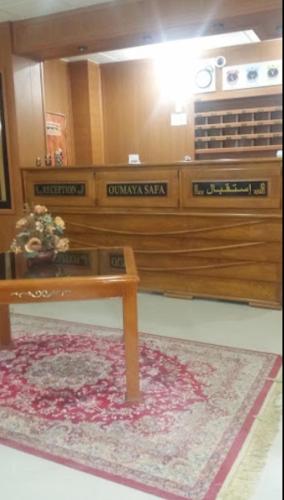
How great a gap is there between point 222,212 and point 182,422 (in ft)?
6.89

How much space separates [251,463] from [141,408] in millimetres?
636

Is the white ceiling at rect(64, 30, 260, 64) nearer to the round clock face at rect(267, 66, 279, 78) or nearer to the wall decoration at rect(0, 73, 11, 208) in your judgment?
the round clock face at rect(267, 66, 279, 78)

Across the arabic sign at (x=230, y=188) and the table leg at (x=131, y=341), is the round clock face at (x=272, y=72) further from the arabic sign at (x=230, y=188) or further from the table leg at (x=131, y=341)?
the table leg at (x=131, y=341)

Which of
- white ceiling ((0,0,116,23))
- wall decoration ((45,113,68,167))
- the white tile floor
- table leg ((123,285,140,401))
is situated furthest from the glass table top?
wall decoration ((45,113,68,167))

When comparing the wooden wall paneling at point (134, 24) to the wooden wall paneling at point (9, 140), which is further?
the wooden wall paneling at point (9, 140)

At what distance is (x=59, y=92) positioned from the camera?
6148mm

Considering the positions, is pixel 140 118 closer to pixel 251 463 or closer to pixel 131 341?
pixel 131 341

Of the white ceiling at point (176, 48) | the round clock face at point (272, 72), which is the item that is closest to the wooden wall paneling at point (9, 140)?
the white ceiling at point (176, 48)

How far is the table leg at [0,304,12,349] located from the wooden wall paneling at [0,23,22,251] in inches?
78.2

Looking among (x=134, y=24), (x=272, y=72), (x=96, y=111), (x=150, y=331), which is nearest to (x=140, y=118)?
(x=96, y=111)

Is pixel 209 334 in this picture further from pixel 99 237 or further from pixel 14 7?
pixel 14 7

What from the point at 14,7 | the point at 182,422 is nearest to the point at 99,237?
the point at 14,7

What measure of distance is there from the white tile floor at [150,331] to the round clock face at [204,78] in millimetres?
3183

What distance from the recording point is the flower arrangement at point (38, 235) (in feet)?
8.77
